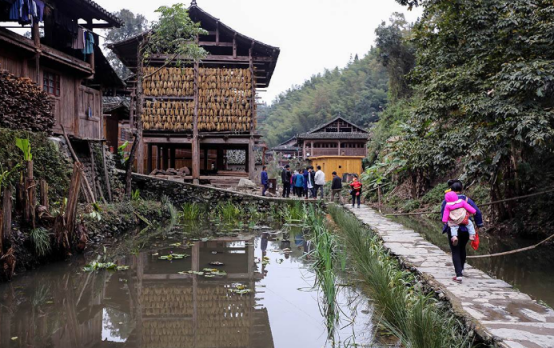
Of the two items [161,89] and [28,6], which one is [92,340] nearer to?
[28,6]

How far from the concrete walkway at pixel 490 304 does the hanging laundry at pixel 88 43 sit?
11784 mm

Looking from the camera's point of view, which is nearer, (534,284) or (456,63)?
(534,284)

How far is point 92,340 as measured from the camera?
4668 millimetres

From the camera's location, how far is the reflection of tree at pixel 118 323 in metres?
4.83

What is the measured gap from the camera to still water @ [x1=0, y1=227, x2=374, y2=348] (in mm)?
4648

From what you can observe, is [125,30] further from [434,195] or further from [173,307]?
[173,307]

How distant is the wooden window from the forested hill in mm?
40908

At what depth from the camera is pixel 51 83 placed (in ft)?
45.1

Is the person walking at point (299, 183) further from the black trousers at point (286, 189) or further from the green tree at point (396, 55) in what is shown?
the green tree at point (396, 55)

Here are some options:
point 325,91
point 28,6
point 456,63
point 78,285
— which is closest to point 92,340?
point 78,285

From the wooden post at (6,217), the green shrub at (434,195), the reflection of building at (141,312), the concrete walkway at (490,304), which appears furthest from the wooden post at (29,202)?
the green shrub at (434,195)

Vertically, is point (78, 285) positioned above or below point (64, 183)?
below

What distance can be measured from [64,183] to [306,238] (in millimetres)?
6159

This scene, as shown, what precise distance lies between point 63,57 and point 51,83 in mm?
1050
